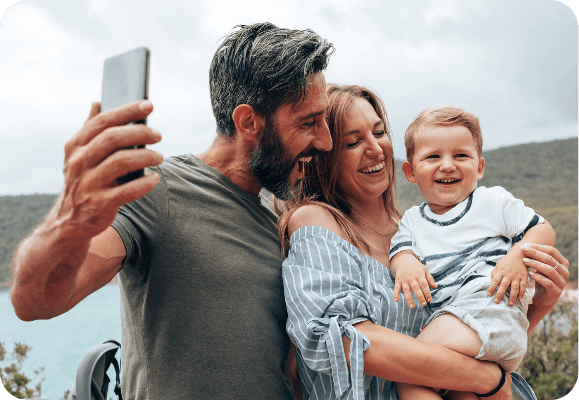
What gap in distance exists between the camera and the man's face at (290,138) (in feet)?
6.54

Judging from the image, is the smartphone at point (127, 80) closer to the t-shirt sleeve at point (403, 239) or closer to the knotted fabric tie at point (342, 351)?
the knotted fabric tie at point (342, 351)

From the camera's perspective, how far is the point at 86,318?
10.5 m

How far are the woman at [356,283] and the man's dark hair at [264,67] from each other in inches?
12.4

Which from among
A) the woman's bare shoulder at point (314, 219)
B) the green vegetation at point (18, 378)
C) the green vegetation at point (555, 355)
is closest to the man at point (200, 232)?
the woman's bare shoulder at point (314, 219)

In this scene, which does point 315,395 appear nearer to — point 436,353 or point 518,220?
point 436,353

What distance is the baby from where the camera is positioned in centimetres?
167

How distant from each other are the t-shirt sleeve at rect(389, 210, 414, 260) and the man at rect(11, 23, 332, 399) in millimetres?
A: 549

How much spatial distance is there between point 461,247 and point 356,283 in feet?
1.83

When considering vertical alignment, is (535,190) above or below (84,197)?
above

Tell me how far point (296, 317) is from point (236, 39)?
1.28m

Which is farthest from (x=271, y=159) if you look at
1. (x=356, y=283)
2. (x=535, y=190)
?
(x=535, y=190)

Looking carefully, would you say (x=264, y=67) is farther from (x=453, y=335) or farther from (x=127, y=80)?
(x=453, y=335)

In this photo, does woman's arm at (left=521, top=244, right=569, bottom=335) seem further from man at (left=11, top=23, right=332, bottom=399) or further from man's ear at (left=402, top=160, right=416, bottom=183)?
man at (left=11, top=23, right=332, bottom=399)

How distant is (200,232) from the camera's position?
1.69 meters
